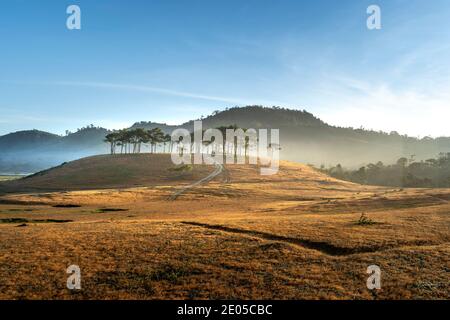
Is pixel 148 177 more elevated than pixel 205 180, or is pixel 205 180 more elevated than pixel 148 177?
pixel 148 177

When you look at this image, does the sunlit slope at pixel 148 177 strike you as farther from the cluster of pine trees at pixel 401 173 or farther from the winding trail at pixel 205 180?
the cluster of pine trees at pixel 401 173

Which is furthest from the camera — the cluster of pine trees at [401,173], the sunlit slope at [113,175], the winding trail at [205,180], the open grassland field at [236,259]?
the cluster of pine trees at [401,173]

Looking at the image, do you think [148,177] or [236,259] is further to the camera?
[148,177]

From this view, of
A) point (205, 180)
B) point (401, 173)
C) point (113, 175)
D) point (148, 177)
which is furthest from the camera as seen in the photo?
point (401, 173)

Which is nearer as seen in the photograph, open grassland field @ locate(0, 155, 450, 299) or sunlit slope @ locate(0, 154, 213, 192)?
open grassland field @ locate(0, 155, 450, 299)

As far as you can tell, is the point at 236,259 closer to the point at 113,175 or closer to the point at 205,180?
the point at 205,180

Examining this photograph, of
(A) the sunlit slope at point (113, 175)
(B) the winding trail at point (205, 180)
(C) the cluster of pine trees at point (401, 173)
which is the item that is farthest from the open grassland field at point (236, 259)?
(C) the cluster of pine trees at point (401, 173)

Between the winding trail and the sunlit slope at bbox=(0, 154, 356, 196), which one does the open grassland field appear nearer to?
the winding trail

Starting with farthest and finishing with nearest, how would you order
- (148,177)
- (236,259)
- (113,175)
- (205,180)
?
(113,175), (148,177), (205,180), (236,259)

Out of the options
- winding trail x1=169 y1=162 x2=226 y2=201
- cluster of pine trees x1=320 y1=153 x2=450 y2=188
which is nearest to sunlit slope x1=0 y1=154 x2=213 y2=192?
winding trail x1=169 y1=162 x2=226 y2=201

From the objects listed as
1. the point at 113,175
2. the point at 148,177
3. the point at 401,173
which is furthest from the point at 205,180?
the point at 401,173

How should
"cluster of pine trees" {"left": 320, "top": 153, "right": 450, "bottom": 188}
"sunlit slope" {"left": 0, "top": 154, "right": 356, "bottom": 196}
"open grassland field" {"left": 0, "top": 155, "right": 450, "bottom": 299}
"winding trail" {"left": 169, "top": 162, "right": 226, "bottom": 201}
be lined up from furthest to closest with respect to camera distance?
1. "cluster of pine trees" {"left": 320, "top": 153, "right": 450, "bottom": 188}
2. "sunlit slope" {"left": 0, "top": 154, "right": 356, "bottom": 196}
3. "winding trail" {"left": 169, "top": 162, "right": 226, "bottom": 201}
4. "open grassland field" {"left": 0, "top": 155, "right": 450, "bottom": 299}

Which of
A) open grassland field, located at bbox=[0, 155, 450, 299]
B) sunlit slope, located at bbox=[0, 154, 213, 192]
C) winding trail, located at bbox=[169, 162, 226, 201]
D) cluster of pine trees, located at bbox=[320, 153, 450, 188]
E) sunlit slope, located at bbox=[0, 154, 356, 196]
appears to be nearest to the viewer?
open grassland field, located at bbox=[0, 155, 450, 299]
